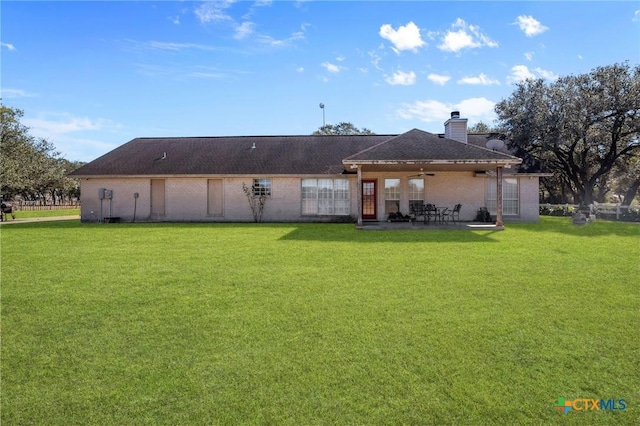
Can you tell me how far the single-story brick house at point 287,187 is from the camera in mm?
18562

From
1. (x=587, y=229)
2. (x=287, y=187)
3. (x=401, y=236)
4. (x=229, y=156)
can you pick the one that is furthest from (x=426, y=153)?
(x=229, y=156)

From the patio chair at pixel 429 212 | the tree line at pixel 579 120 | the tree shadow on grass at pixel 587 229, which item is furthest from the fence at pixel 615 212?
the patio chair at pixel 429 212

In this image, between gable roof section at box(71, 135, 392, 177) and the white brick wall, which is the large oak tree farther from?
gable roof section at box(71, 135, 392, 177)

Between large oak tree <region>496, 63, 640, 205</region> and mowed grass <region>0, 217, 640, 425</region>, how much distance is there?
1837cm

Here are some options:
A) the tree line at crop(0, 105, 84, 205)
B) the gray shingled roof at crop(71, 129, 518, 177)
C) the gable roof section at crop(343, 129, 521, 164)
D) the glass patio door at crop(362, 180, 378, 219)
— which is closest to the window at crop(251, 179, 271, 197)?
the gray shingled roof at crop(71, 129, 518, 177)

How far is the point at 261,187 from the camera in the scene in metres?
19.5

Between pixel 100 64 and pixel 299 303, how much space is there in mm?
16140

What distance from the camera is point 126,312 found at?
490 cm

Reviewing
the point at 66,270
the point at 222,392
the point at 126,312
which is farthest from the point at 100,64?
the point at 222,392

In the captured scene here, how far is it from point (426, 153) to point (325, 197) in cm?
619

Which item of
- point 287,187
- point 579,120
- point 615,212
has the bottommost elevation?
point 615,212

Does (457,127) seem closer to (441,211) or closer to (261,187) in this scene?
(441,211)

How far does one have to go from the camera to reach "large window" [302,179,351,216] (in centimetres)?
1911

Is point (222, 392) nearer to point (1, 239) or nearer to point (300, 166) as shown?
point (1, 239)
